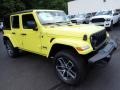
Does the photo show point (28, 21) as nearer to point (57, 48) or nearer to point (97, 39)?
point (57, 48)

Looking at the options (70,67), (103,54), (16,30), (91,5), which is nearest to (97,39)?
(103,54)

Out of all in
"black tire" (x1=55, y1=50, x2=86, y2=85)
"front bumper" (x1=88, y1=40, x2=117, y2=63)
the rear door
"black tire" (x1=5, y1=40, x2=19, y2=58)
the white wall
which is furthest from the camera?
the white wall

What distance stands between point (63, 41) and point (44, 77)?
4.48 feet

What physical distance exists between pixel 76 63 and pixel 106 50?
960 millimetres

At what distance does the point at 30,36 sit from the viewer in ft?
18.9

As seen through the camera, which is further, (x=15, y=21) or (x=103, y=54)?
(x=15, y=21)

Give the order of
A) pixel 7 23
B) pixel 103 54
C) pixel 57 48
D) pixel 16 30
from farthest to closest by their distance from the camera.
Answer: pixel 7 23, pixel 16 30, pixel 57 48, pixel 103 54

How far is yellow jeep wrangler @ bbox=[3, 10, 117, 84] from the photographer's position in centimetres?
421

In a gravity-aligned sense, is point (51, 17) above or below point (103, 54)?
above

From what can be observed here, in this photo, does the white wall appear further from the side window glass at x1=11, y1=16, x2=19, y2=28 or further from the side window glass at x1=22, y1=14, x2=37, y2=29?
the side window glass at x1=22, y1=14, x2=37, y2=29

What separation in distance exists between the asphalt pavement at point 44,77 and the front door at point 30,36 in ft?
2.26

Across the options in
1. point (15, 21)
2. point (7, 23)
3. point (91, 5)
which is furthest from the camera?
point (91, 5)

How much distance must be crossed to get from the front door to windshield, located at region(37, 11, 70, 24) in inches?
11.5

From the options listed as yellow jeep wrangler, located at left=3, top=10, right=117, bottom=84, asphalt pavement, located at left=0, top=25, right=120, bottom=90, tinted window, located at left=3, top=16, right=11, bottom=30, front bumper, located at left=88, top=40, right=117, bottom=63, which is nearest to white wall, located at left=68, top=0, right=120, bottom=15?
tinted window, located at left=3, top=16, right=11, bottom=30
